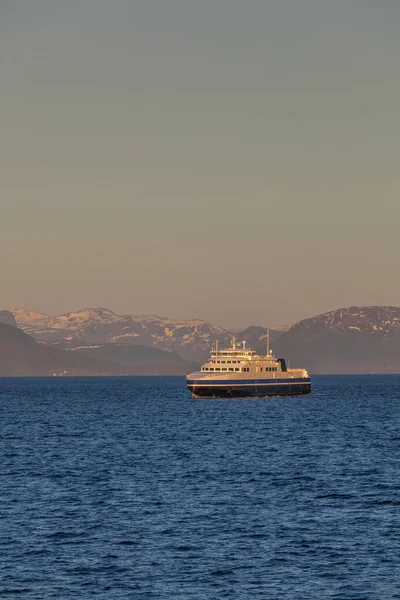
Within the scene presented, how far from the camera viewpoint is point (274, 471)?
9525 cm

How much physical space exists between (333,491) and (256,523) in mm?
16461

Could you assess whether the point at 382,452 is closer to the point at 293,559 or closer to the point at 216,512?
the point at 216,512

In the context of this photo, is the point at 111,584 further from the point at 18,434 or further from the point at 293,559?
the point at 18,434

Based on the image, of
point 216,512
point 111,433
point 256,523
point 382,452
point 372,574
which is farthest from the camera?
point 111,433

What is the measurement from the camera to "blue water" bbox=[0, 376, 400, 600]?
50.9 metres

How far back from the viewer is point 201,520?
221 feet

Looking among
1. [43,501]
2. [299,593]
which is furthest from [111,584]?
[43,501]

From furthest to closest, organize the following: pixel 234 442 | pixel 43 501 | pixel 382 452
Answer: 1. pixel 234 442
2. pixel 382 452
3. pixel 43 501

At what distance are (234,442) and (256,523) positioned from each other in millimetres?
64054

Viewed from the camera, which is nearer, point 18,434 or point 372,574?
point 372,574

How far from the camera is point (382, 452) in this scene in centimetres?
11394

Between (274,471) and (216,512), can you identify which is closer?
(216,512)

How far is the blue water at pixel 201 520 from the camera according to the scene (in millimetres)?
50938

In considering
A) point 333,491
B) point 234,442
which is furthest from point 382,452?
point 333,491
